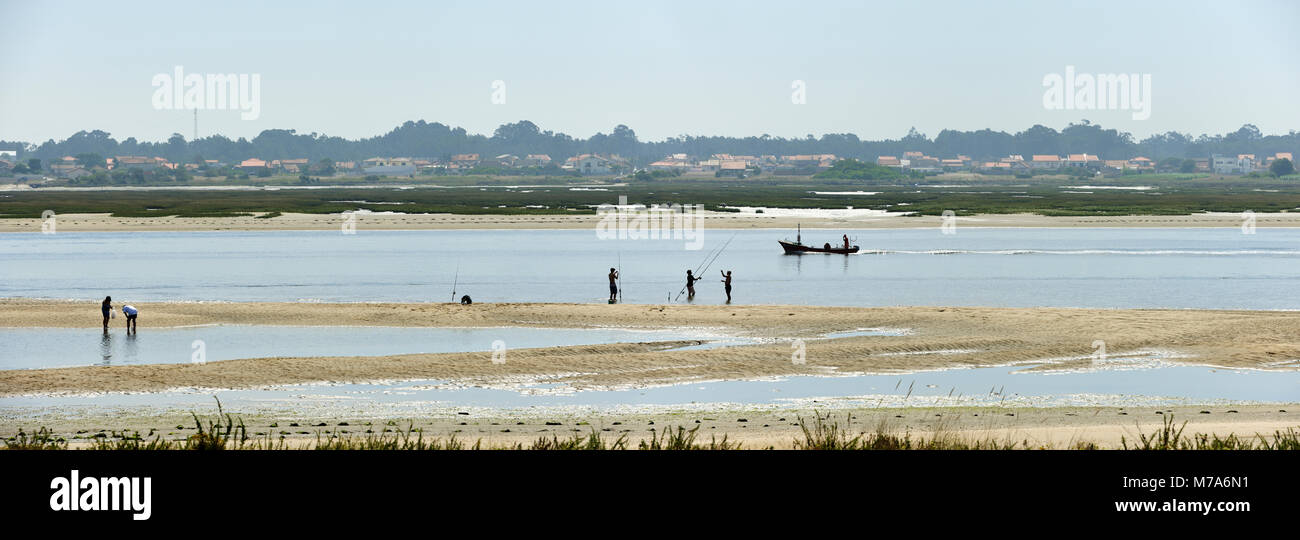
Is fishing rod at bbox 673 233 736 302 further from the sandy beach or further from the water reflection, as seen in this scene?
the water reflection

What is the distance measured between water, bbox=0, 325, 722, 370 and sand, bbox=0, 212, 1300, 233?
57515 millimetres

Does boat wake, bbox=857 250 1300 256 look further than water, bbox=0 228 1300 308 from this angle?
Yes

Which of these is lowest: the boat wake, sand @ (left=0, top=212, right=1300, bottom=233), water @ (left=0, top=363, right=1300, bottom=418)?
water @ (left=0, top=363, right=1300, bottom=418)

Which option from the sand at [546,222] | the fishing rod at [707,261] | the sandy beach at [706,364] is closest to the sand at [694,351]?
the sandy beach at [706,364]

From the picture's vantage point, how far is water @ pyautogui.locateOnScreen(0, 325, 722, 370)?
26297mm

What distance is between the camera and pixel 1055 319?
3078 centimetres

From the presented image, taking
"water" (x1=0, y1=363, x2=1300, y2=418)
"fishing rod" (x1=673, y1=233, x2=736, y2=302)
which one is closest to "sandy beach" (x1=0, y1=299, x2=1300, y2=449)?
"water" (x1=0, y1=363, x2=1300, y2=418)

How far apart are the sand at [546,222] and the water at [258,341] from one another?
5752 cm

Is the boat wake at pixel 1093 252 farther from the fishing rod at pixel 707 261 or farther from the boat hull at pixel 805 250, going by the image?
the fishing rod at pixel 707 261

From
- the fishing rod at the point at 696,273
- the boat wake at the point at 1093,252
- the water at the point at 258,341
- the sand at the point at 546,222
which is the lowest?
the water at the point at 258,341

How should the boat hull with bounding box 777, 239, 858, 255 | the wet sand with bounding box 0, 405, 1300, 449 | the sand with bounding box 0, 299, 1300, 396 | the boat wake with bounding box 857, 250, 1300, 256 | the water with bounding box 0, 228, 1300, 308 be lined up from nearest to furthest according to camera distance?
the wet sand with bounding box 0, 405, 1300, 449 < the sand with bounding box 0, 299, 1300, 396 < the water with bounding box 0, 228, 1300, 308 < the boat hull with bounding box 777, 239, 858, 255 < the boat wake with bounding box 857, 250, 1300, 256

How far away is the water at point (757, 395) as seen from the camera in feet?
64.5
